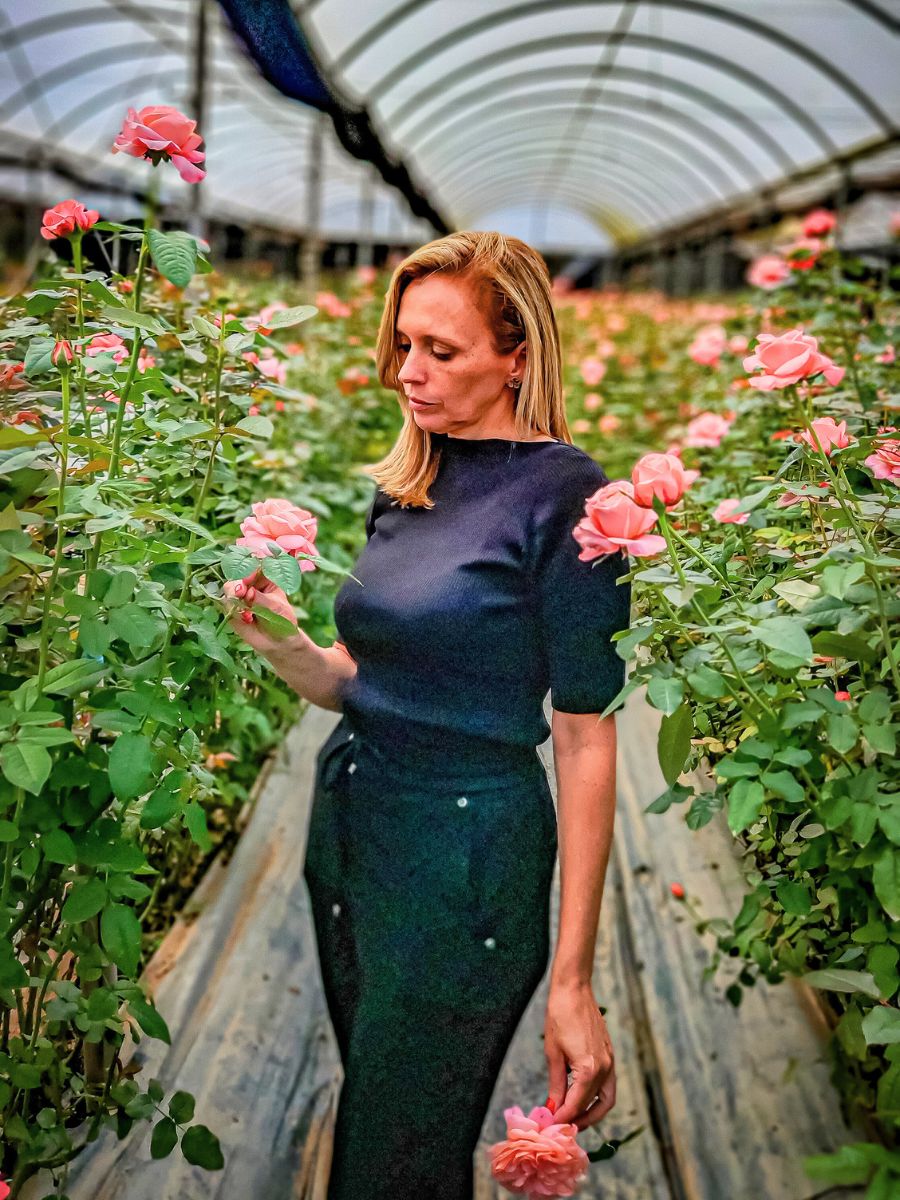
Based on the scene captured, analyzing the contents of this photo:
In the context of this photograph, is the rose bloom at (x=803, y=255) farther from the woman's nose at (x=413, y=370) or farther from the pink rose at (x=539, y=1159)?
the pink rose at (x=539, y=1159)

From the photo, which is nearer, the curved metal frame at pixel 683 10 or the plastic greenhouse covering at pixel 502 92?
the curved metal frame at pixel 683 10

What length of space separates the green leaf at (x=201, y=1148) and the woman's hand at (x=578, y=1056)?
384 millimetres

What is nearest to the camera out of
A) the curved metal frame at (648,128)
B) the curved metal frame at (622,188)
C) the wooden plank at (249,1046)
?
the wooden plank at (249,1046)

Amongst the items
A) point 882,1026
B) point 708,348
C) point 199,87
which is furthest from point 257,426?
point 199,87

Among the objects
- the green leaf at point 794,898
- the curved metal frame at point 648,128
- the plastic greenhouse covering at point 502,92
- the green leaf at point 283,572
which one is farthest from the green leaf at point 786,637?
the curved metal frame at point 648,128

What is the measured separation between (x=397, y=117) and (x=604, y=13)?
2.83 m

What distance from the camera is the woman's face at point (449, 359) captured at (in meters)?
1.25

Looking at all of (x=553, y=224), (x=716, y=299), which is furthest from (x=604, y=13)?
(x=553, y=224)

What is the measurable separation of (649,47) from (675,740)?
9021 millimetres

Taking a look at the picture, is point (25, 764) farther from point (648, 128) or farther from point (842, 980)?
point (648, 128)

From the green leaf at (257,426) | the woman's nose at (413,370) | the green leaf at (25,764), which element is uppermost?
the woman's nose at (413,370)

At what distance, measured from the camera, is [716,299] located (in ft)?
30.6

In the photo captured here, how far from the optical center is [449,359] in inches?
49.8

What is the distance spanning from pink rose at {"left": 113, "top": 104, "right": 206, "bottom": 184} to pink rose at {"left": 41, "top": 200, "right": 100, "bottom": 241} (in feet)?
0.33
